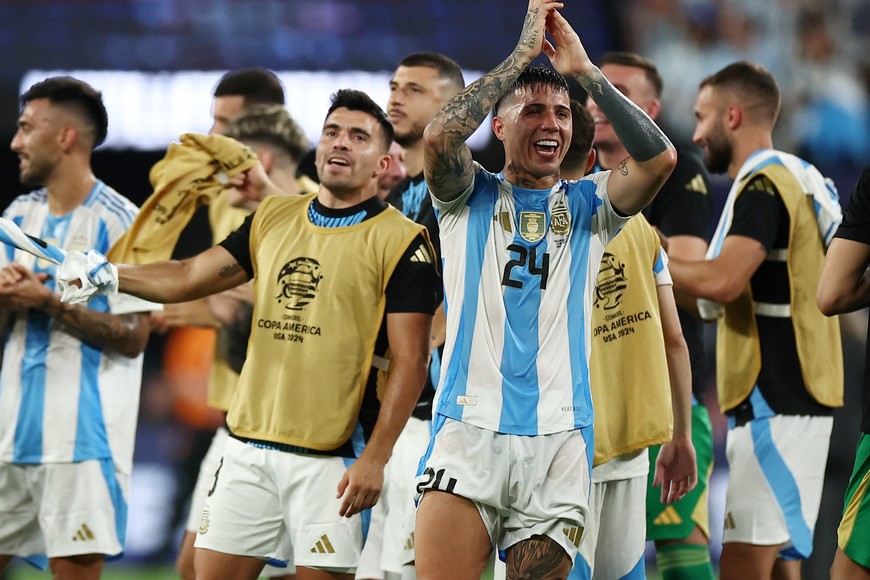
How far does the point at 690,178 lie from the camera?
20.5 feet

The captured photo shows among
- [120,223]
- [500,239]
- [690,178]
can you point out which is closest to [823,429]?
[690,178]

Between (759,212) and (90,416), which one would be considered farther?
(90,416)

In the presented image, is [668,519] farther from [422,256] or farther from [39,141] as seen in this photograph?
[39,141]

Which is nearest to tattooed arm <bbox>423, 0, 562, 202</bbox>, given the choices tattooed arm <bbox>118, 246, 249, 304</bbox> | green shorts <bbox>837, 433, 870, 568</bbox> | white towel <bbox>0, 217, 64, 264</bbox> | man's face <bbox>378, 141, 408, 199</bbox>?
tattooed arm <bbox>118, 246, 249, 304</bbox>

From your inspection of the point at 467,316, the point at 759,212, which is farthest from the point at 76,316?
the point at 759,212

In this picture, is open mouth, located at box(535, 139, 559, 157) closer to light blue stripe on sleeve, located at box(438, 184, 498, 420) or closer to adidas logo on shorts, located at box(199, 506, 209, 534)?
light blue stripe on sleeve, located at box(438, 184, 498, 420)

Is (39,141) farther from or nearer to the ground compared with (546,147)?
farther from the ground

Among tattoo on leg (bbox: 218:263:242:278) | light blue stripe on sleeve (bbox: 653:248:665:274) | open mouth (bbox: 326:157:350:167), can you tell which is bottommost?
tattoo on leg (bbox: 218:263:242:278)

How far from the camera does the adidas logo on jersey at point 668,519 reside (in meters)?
5.74

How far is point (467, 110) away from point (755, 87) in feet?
8.52

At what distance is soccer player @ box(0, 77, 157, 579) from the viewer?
5957mm

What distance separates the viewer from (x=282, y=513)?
493 cm

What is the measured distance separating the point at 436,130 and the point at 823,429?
2680 mm

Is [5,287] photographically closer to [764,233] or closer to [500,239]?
[500,239]
